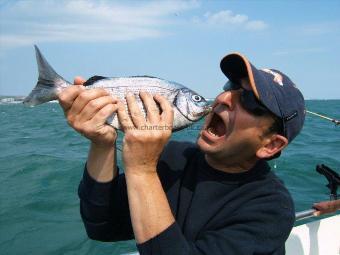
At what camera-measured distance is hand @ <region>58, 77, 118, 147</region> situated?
202cm

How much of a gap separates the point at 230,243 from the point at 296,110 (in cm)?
79

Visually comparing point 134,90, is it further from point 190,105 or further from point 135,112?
point 190,105

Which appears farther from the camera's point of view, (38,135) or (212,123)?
(38,135)

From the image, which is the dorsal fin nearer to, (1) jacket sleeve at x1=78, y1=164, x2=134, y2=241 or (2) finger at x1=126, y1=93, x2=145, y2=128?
(2) finger at x1=126, y1=93, x2=145, y2=128

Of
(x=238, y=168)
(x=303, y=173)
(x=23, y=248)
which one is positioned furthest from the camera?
(x=303, y=173)

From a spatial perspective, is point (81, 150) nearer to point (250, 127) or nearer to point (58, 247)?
point (58, 247)

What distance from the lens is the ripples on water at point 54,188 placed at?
655 centimetres

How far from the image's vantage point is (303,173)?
1108cm

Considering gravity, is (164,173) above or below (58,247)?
above

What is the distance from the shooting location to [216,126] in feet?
7.63

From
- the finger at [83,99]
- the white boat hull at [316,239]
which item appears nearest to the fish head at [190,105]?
the finger at [83,99]

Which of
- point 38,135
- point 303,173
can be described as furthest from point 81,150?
point 303,173

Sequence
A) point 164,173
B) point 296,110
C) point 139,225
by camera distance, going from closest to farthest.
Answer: point 139,225 < point 296,110 < point 164,173

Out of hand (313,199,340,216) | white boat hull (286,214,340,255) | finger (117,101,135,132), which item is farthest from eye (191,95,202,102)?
hand (313,199,340,216)
